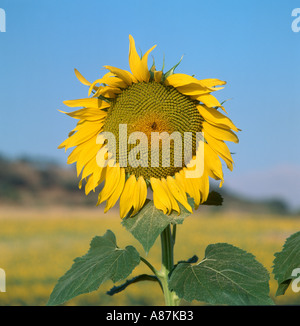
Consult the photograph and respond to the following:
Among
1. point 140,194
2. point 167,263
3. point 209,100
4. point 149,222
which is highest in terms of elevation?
point 209,100

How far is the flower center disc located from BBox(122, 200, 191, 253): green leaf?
6.5 inches

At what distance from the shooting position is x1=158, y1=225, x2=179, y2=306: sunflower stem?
1.99m

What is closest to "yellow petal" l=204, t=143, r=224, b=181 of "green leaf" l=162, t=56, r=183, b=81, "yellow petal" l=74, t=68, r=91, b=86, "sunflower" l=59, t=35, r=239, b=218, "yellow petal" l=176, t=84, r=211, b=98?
"sunflower" l=59, t=35, r=239, b=218

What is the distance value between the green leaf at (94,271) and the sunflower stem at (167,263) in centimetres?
13

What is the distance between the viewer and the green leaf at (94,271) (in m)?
1.84

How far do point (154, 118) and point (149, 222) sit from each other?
43 cm

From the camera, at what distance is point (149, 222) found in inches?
73.6

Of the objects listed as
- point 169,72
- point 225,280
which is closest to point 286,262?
point 225,280

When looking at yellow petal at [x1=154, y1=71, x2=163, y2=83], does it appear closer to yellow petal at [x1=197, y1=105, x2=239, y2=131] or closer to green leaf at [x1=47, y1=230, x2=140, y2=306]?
yellow petal at [x1=197, y1=105, x2=239, y2=131]

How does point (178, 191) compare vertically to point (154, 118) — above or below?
below

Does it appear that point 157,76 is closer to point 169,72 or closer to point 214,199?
point 169,72

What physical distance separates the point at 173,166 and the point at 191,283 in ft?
1.57
